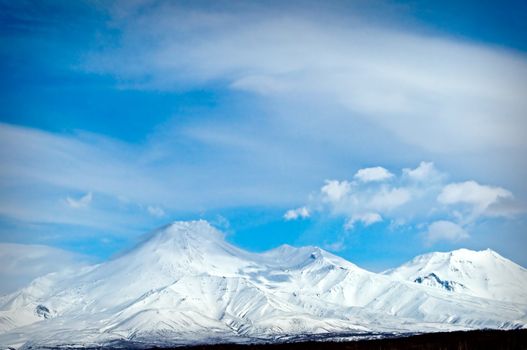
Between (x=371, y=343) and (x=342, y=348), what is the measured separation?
906 centimetres

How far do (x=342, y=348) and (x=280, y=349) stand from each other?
7529 millimetres

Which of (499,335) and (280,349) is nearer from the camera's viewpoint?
(499,335)

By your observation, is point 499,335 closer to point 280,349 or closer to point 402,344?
point 402,344

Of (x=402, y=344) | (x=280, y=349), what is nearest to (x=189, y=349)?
(x=280, y=349)

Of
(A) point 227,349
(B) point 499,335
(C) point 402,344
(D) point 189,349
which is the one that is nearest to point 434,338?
(C) point 402,344

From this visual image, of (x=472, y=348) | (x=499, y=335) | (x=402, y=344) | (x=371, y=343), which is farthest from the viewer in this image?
(x=371, y=343)

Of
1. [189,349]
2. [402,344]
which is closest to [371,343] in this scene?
[402,344]

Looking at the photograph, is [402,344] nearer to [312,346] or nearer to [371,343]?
[371,343]

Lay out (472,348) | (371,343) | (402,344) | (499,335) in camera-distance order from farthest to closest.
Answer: (371,343) → (402,344) → (499,335) → (472,348)

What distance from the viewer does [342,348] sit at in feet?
229

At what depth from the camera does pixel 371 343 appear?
77.6 meters

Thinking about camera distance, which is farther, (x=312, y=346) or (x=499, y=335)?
(x=312, y=346)

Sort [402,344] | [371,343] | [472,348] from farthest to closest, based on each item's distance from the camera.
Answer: [371,343], [402,344], [472,348]

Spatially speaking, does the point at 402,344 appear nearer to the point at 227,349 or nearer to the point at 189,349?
the point at 227,349
